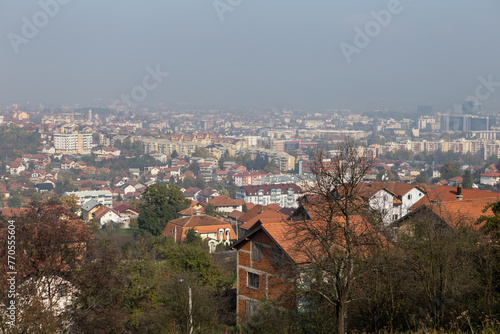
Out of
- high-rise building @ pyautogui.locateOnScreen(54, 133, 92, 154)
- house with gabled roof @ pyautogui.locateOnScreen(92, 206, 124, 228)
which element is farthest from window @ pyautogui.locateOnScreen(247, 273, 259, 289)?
high-rise building @ pyautogui.locateOnScreen(54, 133, 92, 154)

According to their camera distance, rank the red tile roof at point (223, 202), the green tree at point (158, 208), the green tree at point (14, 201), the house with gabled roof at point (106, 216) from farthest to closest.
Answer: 1. the green tree at point (14, 201)
2. the red tile roof at point (223, 202)
3. the house with gabled roof at point (106, 216)
4. the green tree at point (158, 208)

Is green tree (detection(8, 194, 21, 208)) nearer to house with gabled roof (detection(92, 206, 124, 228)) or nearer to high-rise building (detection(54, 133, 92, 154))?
house with gabled roof (detection(92, 206, 124, 228))

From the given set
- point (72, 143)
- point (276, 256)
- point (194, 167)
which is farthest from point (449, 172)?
point (72, 143)

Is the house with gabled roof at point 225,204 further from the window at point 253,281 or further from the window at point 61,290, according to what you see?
the window at point 61,290

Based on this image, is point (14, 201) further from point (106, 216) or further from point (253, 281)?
point (253, 281)

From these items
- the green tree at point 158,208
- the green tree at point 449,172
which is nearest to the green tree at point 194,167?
the green tree at point 449,172

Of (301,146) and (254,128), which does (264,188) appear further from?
(254,128)
